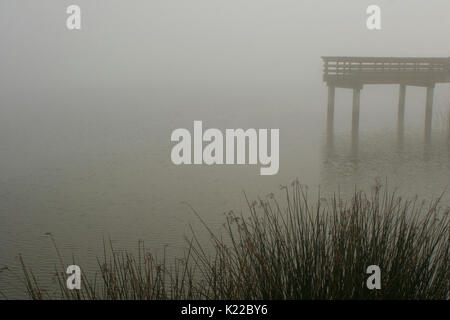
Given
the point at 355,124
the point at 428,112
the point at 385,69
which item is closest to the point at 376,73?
the point at 385,69

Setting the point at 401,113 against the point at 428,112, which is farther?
the point at 401,113

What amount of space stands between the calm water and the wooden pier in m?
0.49

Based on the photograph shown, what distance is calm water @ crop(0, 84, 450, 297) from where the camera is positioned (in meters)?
4.68

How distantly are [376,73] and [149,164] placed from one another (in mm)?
2037

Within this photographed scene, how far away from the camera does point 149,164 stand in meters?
5.89

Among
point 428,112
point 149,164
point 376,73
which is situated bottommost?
point 149,164

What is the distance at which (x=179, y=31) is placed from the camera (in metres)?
6.05

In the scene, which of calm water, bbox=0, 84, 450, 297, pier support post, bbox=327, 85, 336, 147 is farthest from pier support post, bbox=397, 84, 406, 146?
pier support post, bbox=327, 85, 336, 147

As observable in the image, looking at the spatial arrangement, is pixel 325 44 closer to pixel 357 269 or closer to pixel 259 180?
pixel 259 180

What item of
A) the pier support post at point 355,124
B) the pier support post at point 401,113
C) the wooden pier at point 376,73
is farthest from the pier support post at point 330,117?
the pier support post at point 401,113

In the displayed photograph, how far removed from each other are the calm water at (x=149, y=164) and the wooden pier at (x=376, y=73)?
1.60 ft

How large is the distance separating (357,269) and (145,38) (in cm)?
416

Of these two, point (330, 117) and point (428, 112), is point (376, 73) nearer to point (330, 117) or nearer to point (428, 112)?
point (330, 117)

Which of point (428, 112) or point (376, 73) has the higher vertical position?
point (376, 73)
